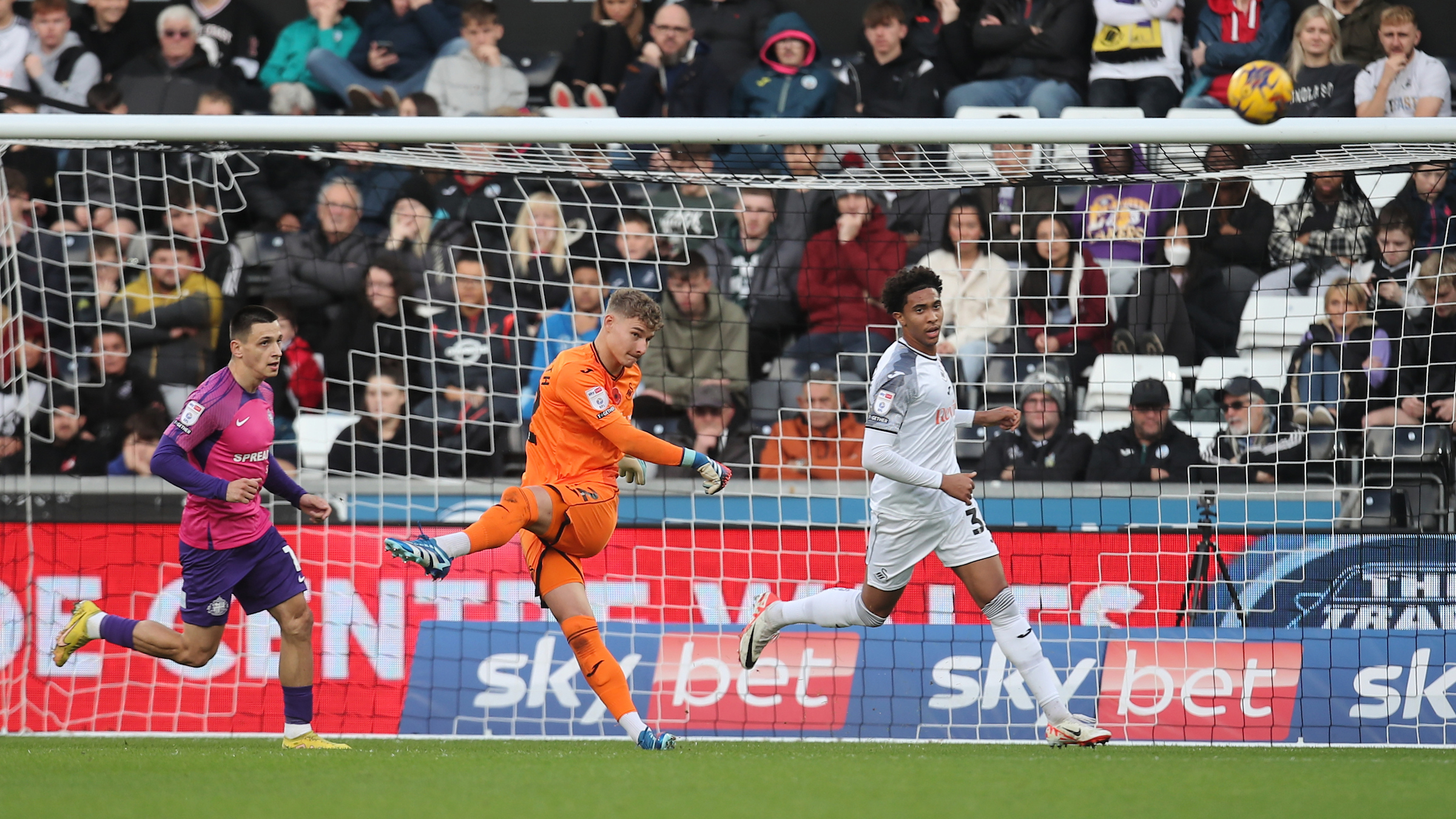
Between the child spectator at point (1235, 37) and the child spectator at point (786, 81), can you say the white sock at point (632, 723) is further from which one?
the child spectator at point (1235, 37)

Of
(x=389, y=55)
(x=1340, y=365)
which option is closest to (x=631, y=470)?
(x=1340, y=365)

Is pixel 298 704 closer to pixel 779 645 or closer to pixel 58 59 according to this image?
pixel 779 645

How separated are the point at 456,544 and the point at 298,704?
4.46 feet

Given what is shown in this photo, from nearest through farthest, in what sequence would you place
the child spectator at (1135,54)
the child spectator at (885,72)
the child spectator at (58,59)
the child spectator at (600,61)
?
the child spectator at (1135,54) < the child spectator at (885,72) < the child spectator at (600,61) < the child spectator at (58,59)

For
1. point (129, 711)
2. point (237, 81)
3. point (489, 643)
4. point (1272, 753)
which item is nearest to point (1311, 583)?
point (1272, 753)

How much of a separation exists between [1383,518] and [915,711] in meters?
2.92

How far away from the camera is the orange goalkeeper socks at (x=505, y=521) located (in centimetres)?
612

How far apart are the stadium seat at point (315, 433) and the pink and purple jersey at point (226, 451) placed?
326 cm

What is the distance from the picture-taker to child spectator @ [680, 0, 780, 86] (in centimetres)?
1188

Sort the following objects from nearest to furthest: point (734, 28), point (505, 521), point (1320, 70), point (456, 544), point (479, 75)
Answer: point (456, 544), point (505, 521), point (1320, 70), point (734, 28), point (479, 75)

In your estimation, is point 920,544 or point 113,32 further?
point 113,32

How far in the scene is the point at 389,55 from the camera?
12.3 metres

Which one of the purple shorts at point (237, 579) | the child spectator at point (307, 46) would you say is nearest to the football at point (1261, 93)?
the purple shorts at point (237, 579)

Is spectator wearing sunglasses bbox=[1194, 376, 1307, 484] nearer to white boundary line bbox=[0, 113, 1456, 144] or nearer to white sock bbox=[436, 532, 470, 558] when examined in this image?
white boundary line bbox=[0, 113, 1456, 144]
